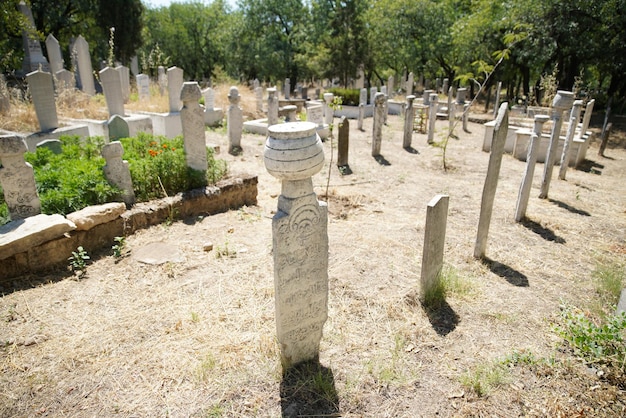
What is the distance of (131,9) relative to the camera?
72.8 feet

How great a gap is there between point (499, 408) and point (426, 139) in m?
10.7

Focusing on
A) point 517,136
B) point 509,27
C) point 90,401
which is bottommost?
point 90,401

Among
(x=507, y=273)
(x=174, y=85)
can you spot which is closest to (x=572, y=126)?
(x=507, y=273)

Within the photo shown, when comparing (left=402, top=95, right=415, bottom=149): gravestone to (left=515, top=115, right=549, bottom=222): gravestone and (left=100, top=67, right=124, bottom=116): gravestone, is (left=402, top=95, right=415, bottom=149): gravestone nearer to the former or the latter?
(left=515, top=115, right=549, bottom=222): gravestone

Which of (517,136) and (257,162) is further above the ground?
(517,136)

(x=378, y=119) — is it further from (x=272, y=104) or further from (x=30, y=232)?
(x=30, y=232)

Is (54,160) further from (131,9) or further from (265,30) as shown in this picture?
(265,30)

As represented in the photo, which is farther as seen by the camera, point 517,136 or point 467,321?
point 517,136

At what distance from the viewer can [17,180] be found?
436cm

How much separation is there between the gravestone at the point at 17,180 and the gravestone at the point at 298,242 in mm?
3582

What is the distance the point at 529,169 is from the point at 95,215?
19.1 feet

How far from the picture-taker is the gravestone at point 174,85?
10797 mm

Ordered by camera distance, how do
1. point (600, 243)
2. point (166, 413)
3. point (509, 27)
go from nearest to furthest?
point (166, 413) → point (600, 243) → point (509, 27)

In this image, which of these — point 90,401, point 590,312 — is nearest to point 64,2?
point 90,401
